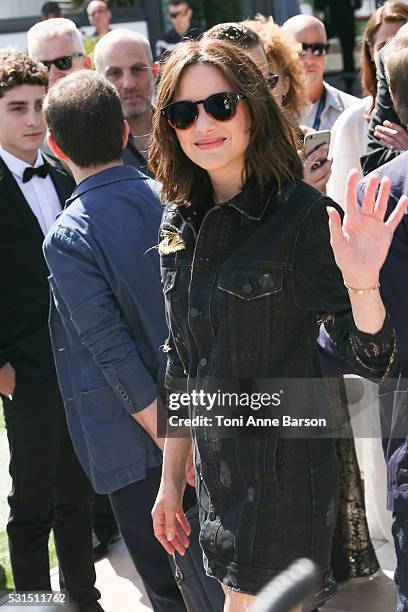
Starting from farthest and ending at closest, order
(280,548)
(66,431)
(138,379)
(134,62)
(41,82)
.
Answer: (134,62), (41,82), (66,431), (138,379), (280,548)

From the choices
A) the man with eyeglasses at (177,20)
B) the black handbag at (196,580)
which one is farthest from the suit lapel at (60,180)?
the man with eyeglasses at (177,20)

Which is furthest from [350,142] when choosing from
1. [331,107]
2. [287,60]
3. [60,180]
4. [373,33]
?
[60,180]

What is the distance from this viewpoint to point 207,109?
2.29m

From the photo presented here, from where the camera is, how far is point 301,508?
7.41ft

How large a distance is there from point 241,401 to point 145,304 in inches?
33.2

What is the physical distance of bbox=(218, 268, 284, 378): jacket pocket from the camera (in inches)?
86.6

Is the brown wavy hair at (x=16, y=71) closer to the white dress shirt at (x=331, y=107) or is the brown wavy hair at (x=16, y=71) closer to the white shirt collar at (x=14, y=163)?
the white shirt collar at (x=14, y=163)

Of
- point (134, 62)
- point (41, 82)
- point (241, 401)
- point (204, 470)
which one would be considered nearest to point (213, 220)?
point (241, 401)

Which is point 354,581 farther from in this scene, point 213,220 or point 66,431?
point 213,220

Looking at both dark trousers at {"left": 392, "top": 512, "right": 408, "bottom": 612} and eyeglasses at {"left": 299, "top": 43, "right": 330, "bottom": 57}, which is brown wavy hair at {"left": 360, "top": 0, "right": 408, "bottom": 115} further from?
dark trousers at {"left": 392, "top": 512, "right": 408, "bottom": 612}

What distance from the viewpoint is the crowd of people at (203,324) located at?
87.0 inches

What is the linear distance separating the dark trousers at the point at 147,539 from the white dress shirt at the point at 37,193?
3.68ft

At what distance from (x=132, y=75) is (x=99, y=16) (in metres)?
6.96

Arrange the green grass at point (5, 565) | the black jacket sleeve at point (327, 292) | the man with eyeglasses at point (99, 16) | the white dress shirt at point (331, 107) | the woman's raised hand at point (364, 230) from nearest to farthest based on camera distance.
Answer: the woman's raised hand at point (364, 230), the black jacket sleeve at point (327, 292), the green grass at point (5, 565), the white dress shirt at point (331, 107), the man with eyeglasses at point (99, 16)
